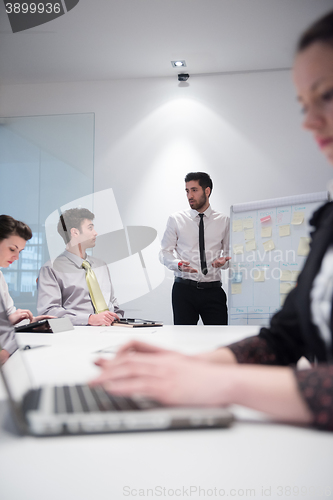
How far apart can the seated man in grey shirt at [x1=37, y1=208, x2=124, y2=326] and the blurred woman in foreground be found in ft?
3.55

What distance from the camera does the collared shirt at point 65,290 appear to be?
1.50 m

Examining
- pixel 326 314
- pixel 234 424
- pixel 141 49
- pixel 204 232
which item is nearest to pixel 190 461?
pixel 234 424

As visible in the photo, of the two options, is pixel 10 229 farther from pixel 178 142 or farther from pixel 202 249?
pixel 178 142

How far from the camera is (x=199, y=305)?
2.04 m

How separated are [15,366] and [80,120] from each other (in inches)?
99.2

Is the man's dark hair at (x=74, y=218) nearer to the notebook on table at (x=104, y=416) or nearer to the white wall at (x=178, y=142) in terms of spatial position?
the white wall at (x=178, y=142)

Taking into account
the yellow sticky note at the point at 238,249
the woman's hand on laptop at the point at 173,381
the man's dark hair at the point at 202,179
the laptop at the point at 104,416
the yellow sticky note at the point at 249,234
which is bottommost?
the laptop at the point at 104,416

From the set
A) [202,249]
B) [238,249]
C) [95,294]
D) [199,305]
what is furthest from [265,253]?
[95,294]

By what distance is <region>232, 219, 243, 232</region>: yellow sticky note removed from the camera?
2.16 m

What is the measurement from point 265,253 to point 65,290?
110 cm

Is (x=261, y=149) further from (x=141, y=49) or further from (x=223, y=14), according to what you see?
(x=141, y=49)

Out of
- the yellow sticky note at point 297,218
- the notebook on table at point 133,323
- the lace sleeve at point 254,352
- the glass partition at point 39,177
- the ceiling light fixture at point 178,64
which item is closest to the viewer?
the lace sleeve at point 254,352

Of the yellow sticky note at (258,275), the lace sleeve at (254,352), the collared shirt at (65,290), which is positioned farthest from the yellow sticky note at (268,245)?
the lace sleeve at (254,352)

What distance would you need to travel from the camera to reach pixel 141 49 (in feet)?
7.75
